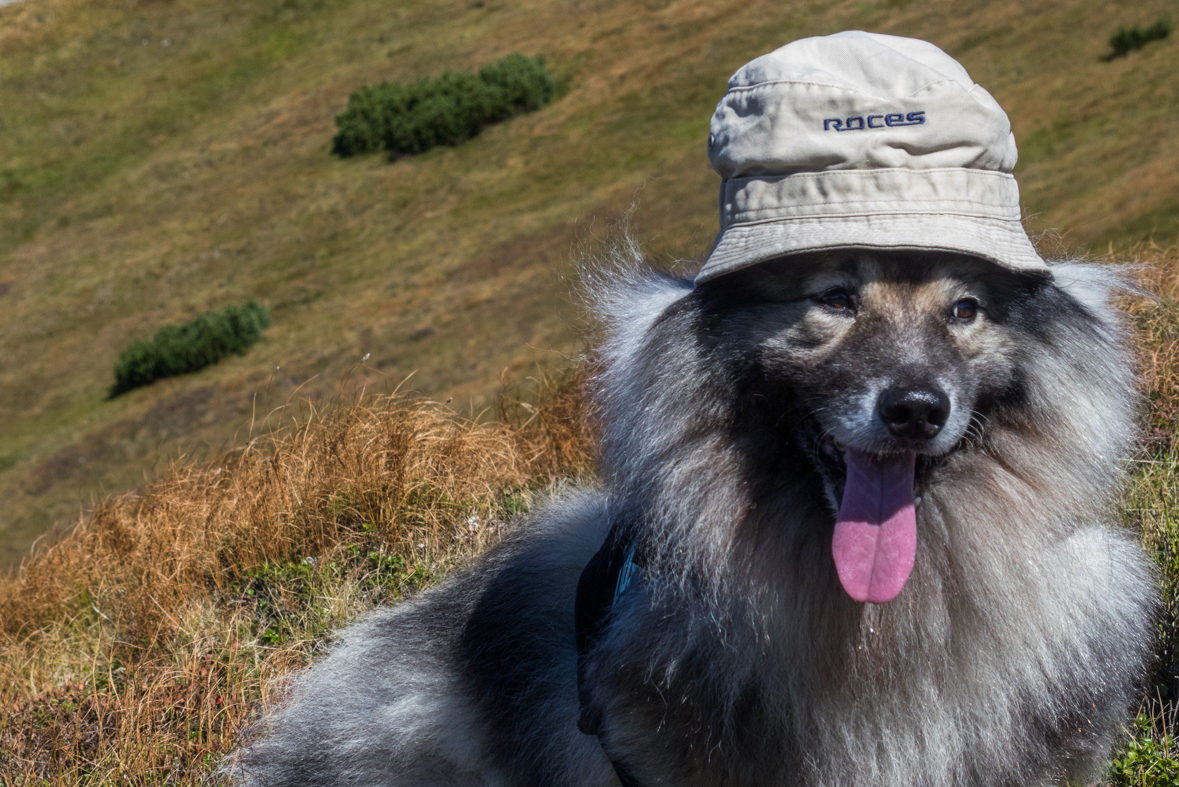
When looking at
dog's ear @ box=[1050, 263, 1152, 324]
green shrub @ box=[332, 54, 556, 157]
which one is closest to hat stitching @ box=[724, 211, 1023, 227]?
dog's ear @ box=[1050, 263, 1152, 324]

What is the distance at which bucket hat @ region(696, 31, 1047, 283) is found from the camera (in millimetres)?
1910

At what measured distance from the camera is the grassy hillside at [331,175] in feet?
37.9

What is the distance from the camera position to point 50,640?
490cm

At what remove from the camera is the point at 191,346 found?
42.6 ft

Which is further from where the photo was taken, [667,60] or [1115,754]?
[667,60]

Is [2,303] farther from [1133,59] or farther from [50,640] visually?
[1133,59]

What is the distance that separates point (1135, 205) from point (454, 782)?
31.5 feet

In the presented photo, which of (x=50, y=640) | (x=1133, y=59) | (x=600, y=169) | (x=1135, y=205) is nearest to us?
(x=50, y=640)

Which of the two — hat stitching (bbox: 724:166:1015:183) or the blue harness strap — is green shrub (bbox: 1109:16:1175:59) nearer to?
hat stitching (bbox: 724:166:1015:183)

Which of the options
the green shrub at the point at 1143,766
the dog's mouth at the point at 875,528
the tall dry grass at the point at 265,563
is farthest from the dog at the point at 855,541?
the tall dry grass at the point at 265,563

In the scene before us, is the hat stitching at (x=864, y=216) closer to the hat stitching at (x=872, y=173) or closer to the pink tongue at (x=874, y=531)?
the hat stitching at (x=872, y=173)

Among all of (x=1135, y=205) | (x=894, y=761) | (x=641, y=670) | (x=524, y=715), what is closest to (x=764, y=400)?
(x=641, y=670)

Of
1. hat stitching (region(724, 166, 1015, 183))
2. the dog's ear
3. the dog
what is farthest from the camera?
the dog's ear

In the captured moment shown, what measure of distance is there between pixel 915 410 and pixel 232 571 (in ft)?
12.8
